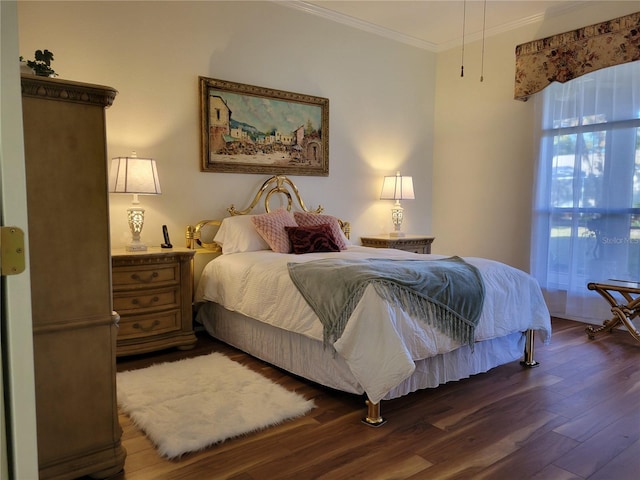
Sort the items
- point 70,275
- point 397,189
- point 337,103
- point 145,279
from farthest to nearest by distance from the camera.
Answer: point 397,189 < point 337,103 < point 145,279 < point 70,275

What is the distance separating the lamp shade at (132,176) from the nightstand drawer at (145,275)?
1.84ft

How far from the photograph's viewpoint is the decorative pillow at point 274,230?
12.7ft

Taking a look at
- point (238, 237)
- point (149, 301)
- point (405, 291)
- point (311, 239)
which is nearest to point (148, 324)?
A: point (149, 301)

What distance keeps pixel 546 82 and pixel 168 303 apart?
4070 millimetres

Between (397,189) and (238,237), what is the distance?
203 centimetres

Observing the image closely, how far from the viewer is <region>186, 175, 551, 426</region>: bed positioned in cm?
233

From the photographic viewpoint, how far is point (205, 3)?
156 inches

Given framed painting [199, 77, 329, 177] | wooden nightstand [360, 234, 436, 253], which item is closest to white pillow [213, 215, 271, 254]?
framed painting [199, 77, 329, 177]

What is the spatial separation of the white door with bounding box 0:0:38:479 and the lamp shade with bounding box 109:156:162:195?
2.60 m

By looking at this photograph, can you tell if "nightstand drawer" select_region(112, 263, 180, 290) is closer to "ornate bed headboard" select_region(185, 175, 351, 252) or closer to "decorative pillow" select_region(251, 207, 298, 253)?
"ornate bed headboard" select_region(185, 175, 351, 252)

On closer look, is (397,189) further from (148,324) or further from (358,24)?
(148,324)

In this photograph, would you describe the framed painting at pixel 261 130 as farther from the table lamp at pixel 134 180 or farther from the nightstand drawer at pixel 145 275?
the nightstand drawer at pixel 145 275

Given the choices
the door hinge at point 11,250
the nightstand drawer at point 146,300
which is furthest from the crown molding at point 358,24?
the door hinge at point 11,250

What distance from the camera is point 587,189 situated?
14.1ft
